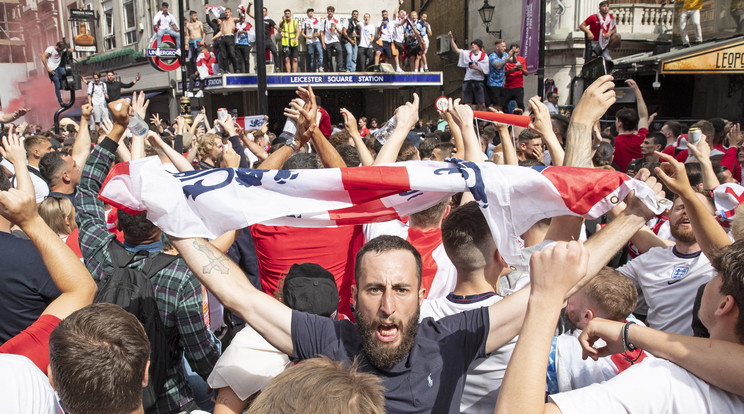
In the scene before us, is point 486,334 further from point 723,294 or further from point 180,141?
point 180,141

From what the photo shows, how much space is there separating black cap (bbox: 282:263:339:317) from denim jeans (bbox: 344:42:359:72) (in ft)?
57.0

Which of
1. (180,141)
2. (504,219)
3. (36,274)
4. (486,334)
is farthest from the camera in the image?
(180,141)

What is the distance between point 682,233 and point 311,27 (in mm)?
16752

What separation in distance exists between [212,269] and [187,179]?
1.78 ft

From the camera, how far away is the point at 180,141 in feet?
23.9

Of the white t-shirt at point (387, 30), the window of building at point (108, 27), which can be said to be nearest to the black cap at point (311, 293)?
the white t-shirt at point (387, 30)

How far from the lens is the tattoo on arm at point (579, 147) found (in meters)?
2.87

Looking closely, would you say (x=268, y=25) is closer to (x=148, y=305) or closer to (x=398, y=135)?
(x=398, y=135)

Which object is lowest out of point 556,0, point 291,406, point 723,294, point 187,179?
point 291,406

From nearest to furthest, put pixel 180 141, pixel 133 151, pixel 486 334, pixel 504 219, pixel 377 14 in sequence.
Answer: pixel 486 334, pixel 504 219, pixel 133 151, pixel 180 141, pixel 377 14

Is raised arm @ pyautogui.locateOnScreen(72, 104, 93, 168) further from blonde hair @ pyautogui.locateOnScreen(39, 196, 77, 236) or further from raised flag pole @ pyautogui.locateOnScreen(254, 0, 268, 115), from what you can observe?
raised flag pole @ pyautogui.locateOnScreen(254, 0, 268, 115)

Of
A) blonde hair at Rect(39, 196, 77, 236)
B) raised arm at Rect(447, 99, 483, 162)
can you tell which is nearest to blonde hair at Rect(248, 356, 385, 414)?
raised arm at Rect(447, 99, 483, 162)

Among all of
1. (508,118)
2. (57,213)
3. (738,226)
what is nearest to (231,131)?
(57,213)

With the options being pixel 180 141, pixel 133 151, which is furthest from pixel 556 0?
pixel 133 151
